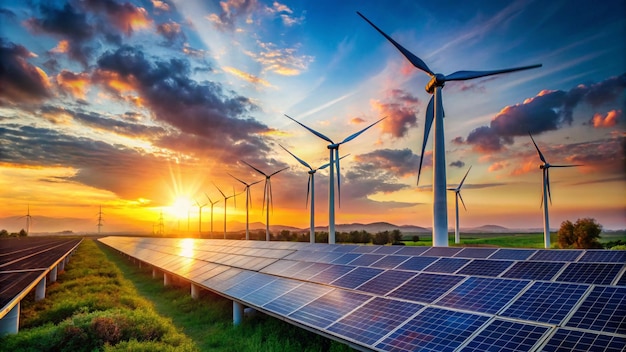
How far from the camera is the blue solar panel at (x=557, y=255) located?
45.5ft

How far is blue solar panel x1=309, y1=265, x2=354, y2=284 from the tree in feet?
200

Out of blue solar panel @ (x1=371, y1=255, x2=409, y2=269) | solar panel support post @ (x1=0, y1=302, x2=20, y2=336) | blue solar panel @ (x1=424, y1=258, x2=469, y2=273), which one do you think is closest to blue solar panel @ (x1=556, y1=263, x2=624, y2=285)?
blue solar panel @ (x1=424, y1=258, x2=469, y2=273)

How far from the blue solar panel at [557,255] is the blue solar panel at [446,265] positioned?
8.85 ft

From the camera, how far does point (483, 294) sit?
1220cm

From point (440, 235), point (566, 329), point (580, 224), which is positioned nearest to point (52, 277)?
Answer: point (440, 235)

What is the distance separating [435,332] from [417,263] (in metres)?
6.65

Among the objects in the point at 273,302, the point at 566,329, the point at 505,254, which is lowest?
the point at 273,302

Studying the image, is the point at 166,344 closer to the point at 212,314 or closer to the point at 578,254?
the point at 212,314

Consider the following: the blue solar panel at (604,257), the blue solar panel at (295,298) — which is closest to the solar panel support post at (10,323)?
the blue solar panel at (295,298)

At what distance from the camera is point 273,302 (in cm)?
1656

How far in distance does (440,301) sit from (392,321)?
74.7 inches

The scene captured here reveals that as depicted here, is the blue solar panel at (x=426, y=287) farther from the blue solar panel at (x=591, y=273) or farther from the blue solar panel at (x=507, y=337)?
the blue solar panel at (x=591, y=273)

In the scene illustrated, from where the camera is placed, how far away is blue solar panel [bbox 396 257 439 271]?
16.4 metres

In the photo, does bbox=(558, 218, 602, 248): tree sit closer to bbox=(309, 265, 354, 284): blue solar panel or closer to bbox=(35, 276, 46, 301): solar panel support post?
bbox=(309, 265, 354, 284): blue solar panel
